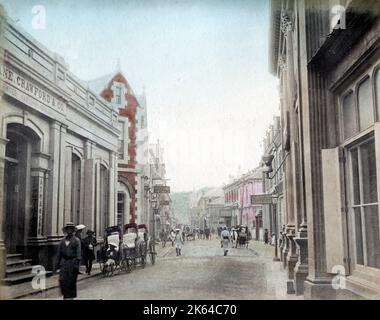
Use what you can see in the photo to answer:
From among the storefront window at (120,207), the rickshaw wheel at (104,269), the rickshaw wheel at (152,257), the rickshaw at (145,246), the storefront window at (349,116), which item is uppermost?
the storefront window at (349,116)

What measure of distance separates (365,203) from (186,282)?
1769 millimetres

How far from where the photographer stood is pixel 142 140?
459 cm

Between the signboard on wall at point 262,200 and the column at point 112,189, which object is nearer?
the column at point 112,189

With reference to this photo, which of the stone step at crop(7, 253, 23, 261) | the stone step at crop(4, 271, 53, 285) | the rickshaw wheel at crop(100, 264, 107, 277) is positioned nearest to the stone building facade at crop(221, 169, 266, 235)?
the rickshaw wheel at crop(100, 264, 107, 277)

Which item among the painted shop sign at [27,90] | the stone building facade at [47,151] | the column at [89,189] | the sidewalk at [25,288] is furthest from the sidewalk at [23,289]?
the painted shop sign at [27,90]

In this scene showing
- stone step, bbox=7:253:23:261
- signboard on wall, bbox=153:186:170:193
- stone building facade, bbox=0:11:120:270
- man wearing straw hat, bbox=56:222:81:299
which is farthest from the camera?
signboard on wall, bbox=153:186:170:193

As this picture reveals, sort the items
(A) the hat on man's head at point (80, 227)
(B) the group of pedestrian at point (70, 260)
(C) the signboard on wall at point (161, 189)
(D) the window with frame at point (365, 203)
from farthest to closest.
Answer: (C) the signboard on wall at point (161, 189) < (A) the hat on man's head at point (80, 227) < (B) the group of pedestrian at point (70, 260) < (D) the window with frame at point (365, 203)

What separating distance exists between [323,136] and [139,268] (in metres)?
2.32

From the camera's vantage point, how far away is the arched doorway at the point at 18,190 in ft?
14.0

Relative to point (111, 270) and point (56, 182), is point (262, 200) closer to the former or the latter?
point (111, 270)

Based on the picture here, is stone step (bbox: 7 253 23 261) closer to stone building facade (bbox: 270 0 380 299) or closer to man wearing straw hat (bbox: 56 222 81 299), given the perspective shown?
man wearing straw hat (bbox: 56 222 81 299)

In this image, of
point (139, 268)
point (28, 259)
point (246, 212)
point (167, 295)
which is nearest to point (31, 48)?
point (28, 259)

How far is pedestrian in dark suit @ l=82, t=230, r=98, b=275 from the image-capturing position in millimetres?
4844

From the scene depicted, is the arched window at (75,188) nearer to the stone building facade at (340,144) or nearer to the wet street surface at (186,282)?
the wet street surface at (186,282)
